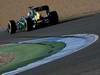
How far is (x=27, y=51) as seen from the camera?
15078 mm

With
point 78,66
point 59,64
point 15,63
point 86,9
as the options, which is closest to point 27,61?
point 15,63

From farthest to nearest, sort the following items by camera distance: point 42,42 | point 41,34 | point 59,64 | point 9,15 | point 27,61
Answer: point 9,15
point 41,34
point 42,42
point 27,61
point 59,64

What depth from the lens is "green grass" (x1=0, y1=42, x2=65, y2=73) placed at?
12828mm

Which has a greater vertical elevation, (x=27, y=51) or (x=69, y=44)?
(x=69, y=44)

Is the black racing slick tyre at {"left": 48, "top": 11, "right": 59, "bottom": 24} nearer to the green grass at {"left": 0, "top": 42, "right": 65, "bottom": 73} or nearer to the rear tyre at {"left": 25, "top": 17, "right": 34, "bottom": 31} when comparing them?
the rear tyre at {"left": 25, "top": 17, "right": 34, "bottom": 31}

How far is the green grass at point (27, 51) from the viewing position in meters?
12.8

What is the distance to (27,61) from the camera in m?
12.9

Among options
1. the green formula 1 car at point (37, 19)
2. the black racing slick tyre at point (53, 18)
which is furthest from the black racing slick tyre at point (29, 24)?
the black racing slick tyre at point (53, 18)

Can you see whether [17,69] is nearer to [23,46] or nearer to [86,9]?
[23,46]

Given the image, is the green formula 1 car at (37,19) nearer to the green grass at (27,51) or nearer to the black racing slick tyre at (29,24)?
the black racing slick tyre at (29,24)

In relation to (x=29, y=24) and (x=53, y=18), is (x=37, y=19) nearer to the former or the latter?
(x=29, y=24)

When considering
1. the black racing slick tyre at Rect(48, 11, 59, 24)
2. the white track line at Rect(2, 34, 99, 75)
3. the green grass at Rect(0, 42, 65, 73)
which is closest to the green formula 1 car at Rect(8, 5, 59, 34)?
the black racing slick tyre at Rect(48, 11, 59, 24)

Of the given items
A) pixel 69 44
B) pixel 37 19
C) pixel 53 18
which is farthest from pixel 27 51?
pixel 53 18

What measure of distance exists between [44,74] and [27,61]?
277 centimetres
